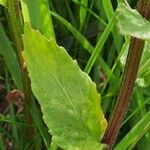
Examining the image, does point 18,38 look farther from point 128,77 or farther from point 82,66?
point 128,77

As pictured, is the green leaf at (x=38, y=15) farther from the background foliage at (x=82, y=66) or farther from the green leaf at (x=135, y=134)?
the green leaf at (x=135, y=134)

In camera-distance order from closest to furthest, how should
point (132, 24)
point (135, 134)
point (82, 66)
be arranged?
point (132, 24) → point (135, 134) → point (82, 66)

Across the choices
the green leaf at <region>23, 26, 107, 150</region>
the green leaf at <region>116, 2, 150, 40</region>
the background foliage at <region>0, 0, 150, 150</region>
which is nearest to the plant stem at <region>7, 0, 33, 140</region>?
the background foliage at <region>0, 0, 150, 150</region>

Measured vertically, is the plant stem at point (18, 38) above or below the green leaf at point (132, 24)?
below

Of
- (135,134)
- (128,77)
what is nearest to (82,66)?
(135,134)

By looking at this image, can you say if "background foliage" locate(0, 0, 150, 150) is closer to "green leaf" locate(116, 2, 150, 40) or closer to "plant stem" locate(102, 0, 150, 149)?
"plant stem" locate(102, 0, 150, 149)

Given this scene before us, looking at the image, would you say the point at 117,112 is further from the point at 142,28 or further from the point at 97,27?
the point at 97,27

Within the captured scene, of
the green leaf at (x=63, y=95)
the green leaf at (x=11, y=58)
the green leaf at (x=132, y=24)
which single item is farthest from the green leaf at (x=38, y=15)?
the green leaf at (x=132, y=24)
